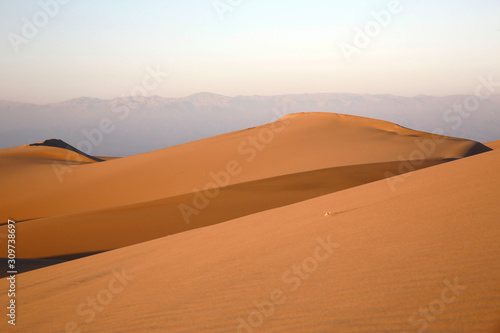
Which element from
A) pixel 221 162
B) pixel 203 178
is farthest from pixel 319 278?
pixel 221 162

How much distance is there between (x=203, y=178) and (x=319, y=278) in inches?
738

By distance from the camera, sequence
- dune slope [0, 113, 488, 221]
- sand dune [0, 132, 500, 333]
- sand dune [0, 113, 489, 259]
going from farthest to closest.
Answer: dune slope [0, 113, 488, 221], sand dune [0, 113, 489, 259], sand dune [0, 132, 500, 333]

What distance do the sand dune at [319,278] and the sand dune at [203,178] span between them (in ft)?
20.6

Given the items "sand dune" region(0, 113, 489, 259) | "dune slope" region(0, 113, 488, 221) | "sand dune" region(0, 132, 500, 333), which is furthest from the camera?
"dune slope" region(0, 113, 488, 221)

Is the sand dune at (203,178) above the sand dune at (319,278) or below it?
above

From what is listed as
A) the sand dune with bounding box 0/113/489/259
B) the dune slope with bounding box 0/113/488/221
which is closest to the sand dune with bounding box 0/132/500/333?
the sand dune with bounding box 0/113/489/259

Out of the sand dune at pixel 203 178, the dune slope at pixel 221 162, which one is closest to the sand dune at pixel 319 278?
the sand dune at pixel 203 178

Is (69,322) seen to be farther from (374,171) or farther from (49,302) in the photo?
(374,171)

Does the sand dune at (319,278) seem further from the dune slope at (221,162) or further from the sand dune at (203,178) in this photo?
the dune slope at (221,162)

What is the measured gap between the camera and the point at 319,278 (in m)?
4.82

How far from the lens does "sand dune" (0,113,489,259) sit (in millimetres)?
14680

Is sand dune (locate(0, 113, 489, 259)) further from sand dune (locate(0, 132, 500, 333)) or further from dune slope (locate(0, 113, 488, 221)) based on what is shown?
sand dune (locate(0, 132, 500, 333))

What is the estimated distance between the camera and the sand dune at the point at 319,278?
375 cm

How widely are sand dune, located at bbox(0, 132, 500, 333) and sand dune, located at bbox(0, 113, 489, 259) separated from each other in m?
6.29
